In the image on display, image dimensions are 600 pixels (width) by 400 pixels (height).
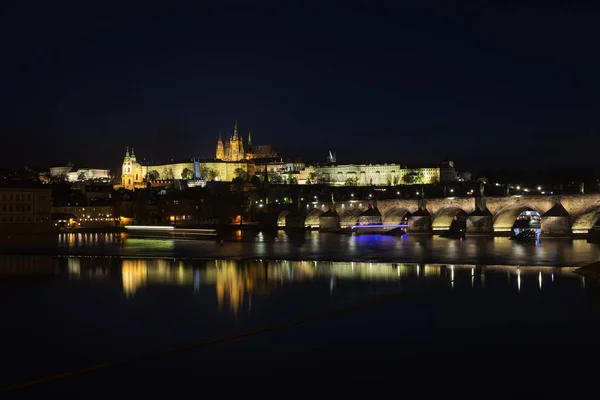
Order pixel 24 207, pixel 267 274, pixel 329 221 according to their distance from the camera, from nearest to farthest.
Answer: pixel 267 274, pixel 24 207, pixel 329 221

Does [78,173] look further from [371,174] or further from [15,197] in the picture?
[15,197]

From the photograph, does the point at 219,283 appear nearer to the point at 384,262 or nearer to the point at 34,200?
A: the point at 384,262

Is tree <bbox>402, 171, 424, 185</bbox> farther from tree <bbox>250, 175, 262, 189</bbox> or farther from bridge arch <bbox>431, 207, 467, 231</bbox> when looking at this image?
bridge arch <bbox>431, 207, 467, 231</bbox>

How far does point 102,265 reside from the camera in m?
30.6

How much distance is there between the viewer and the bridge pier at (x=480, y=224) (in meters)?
52.4

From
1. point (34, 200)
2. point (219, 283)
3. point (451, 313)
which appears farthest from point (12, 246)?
point (451, 313)

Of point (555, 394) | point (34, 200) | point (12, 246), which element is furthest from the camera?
point (34, 200)

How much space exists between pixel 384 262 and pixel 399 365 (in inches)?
715

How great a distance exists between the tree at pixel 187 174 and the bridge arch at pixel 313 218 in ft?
237

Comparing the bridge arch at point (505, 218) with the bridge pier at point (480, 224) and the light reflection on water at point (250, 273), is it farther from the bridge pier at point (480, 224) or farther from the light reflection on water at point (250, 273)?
the light reflection on water at point (250, 273)

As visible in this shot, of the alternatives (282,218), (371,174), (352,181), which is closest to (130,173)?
(352,181)

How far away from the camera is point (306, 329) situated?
1575 centimetres

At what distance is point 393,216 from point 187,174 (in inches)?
3399

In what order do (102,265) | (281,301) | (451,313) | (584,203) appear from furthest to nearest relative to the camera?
(584,203)
(102,265)
(281,301)
(451,313)
